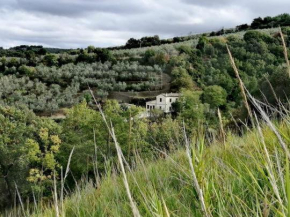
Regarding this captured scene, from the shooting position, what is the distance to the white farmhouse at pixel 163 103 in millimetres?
37438

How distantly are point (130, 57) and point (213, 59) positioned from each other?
13.0m

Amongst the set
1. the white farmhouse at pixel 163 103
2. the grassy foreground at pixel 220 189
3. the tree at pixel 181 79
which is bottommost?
the white farmhouse at pixel 163 103

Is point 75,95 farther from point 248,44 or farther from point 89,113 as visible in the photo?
point 248,44

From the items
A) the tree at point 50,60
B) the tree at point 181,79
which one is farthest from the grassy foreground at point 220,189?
the tree at point 50,60

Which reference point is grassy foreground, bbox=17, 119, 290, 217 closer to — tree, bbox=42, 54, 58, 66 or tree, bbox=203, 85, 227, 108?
tree, bbox=203, 85, 227, 108

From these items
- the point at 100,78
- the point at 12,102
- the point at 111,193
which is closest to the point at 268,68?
the point at 100,78

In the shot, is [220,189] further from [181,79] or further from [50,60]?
[50,60]

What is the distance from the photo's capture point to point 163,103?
125 ft

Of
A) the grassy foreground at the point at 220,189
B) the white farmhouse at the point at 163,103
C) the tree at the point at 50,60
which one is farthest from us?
the tree at the point at 50,60

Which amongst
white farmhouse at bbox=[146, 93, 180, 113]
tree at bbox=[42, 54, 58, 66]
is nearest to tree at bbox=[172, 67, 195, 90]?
white farmhouse at bbox=[146, 93, 180, 113]

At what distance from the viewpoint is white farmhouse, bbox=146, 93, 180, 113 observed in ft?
123

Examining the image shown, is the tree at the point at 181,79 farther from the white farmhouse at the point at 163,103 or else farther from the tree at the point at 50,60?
the tree at the point at 50,60

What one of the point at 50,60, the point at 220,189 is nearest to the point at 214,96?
the point at 50,60

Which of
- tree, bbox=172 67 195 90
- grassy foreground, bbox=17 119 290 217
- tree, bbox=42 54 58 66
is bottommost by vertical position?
tree, bbox=172 67 195 90
